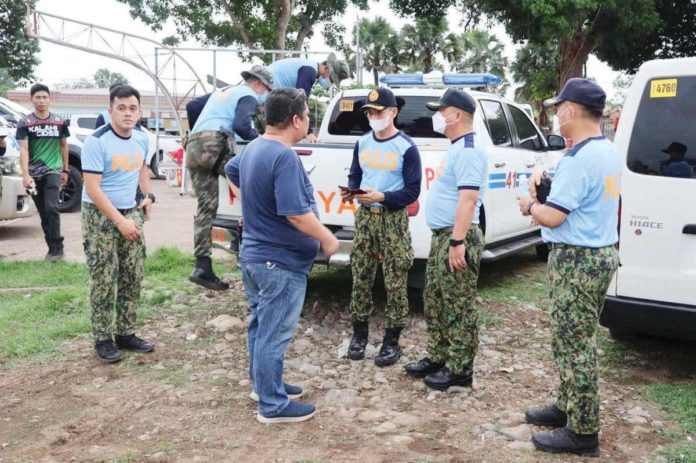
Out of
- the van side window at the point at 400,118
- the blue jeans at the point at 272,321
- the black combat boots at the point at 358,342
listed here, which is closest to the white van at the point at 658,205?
the black combat boots at the point at 358,342

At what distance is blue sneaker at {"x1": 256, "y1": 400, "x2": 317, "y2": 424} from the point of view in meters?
3.56

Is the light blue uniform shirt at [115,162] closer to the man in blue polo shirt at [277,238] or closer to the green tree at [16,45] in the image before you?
the man in blue polo shirt at [277,238]

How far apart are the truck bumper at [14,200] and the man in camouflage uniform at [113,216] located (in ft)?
15.3

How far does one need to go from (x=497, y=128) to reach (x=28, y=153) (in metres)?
5.06

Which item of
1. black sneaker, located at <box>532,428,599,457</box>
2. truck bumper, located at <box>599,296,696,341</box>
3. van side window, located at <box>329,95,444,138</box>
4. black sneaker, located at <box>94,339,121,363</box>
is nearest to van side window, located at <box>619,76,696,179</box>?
truck bumper, located at <box>599,296,696,341</box>

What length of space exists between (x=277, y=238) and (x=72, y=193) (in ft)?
29.0

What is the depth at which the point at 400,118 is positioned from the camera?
6.26m

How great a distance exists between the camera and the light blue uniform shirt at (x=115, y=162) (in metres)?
4.24

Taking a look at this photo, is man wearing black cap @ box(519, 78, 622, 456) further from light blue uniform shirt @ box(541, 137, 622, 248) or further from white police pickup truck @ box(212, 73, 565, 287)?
white police pickup truck @ box(212, 73, 565, 287)

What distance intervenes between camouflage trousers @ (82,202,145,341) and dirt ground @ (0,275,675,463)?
11.4 inches

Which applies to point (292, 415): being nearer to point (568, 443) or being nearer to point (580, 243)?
point (568, 443)

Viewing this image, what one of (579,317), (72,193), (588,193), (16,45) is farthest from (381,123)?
(16,45)

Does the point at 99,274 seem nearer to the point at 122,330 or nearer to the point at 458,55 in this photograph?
the point at 122,330

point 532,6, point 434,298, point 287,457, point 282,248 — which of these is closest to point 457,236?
point 434,298
